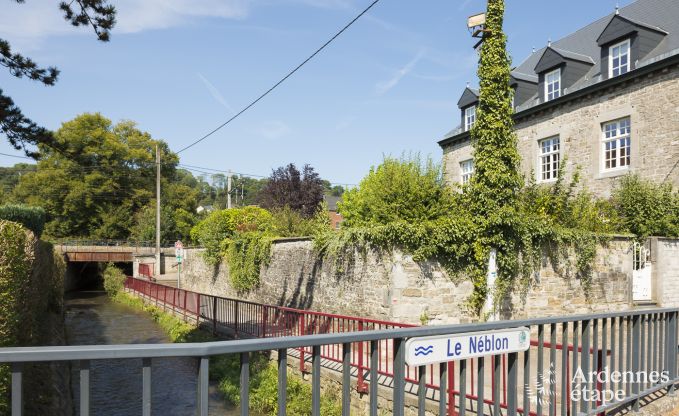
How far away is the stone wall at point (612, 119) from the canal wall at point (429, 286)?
3564mm

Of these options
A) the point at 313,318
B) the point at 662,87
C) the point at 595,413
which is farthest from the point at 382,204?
the point at 662,87

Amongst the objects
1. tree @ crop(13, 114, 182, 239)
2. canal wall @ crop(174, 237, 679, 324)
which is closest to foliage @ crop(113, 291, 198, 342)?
canal wall @ crop(174, 237, 679, 324)

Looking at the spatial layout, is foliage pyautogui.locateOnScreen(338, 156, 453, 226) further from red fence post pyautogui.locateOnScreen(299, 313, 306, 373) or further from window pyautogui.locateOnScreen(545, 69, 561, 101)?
window pyautogui.locateOnScreen(545, 69, 561, 101)

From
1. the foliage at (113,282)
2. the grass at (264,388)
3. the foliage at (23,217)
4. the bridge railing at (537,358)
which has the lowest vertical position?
the foliage at (113,282)

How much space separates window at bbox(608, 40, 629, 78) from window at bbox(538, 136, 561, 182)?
3.45 m

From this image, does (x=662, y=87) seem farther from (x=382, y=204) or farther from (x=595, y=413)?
(x=595, y=413)

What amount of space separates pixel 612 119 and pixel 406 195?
1043 centimetres

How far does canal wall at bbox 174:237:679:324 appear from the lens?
436 inches

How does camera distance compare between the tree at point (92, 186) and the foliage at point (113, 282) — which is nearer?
the foliage at point (113, 282)

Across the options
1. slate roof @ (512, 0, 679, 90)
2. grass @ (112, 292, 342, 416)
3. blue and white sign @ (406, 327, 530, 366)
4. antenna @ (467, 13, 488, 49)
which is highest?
slate roof @ (512, 0, 679, 90)

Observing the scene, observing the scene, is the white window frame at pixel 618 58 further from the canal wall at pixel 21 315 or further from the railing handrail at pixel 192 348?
the canal wall at pixel 21 315

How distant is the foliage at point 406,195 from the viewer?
12.3 meters

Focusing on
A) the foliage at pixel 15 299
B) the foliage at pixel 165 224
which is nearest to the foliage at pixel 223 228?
the foliage at pixel 15 299

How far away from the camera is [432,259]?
36.8ft
